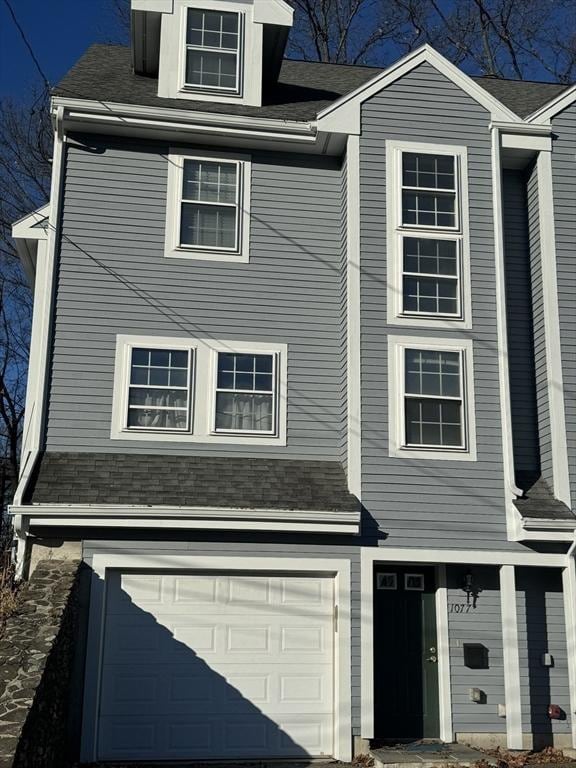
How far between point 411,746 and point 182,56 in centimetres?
987

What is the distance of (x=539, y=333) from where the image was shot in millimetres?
11828

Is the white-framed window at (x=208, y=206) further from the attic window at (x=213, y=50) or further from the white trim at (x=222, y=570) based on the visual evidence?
the white trim at (x=222, y=570)

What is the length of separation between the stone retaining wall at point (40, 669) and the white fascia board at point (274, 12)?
27.3 feet

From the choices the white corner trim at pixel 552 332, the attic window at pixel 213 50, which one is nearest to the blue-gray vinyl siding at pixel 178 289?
the attic window at pixel 213 50

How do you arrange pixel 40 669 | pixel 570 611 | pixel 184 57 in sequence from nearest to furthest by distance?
pixel 40 669 → pixel 570 611 → pixel 184 57

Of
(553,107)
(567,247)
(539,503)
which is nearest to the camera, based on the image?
(539,503)

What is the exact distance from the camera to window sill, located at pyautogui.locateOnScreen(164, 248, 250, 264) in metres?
11.6

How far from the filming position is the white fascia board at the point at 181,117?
1135cm

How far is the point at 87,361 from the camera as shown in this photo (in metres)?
11.1

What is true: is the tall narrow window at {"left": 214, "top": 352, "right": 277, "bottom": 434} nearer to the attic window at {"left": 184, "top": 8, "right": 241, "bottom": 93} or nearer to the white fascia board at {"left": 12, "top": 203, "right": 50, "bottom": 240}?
the white fascia board at {"left": 12, "top": 203, "right": 50, "bottom": 240}

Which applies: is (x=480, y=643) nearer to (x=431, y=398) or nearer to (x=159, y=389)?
(x=431, y=398)

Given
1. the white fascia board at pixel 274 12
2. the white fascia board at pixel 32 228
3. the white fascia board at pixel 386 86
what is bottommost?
the white fascia board at pixel 32 228

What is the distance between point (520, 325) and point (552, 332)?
59 centimetres

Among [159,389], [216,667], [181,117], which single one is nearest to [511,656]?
[216,667]
